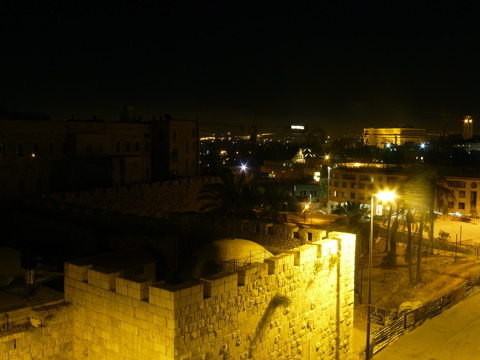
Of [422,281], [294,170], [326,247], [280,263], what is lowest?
[422,281]

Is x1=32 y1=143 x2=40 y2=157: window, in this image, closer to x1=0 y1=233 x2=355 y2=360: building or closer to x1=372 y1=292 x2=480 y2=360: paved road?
x1=0 y1=233 x2=355 y2=360: building

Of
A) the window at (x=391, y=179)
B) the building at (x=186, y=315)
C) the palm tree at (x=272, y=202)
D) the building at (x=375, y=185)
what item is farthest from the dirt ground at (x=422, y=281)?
the building at (x=375, y=185)

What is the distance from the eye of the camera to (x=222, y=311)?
9.66m

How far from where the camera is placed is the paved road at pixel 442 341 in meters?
14.4

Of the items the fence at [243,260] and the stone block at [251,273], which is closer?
the stone block at [251,273]

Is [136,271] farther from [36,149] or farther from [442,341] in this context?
[36,149]

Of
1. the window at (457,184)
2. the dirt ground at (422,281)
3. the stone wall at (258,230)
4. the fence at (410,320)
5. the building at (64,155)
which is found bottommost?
the dirt ground at (422,281)

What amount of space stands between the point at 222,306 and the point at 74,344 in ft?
11.9

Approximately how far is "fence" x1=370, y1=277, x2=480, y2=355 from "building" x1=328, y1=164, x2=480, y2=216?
39.8m

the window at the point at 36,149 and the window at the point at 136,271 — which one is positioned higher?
the window at the point at 36,149

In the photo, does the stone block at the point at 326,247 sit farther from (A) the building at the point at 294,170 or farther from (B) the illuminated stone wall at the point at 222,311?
(A) the building at the point at 294,170

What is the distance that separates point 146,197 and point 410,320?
18.7 metres

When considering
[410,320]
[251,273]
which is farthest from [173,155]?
[251,273]

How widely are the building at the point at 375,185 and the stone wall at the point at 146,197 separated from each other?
1219 inches
